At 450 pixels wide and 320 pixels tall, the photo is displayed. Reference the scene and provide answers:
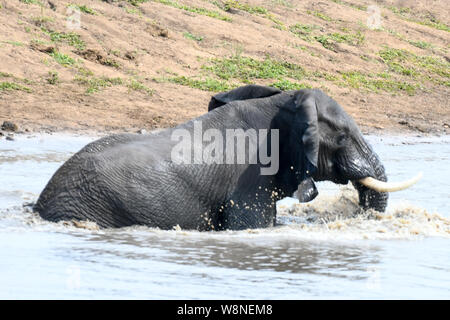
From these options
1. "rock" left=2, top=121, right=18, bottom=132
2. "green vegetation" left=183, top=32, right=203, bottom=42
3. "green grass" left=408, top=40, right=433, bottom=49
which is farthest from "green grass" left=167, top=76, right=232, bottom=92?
"green grass" left=408, top=40, right=433, bottom=49

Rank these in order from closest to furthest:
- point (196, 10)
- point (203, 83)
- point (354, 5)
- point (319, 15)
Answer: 1. point (203, 83)
2. point (196, 10)
3. point (319, 15)
4. point (354, 5)

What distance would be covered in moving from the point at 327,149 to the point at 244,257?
5.69 feet

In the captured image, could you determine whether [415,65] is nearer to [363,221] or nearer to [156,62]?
[156,62]

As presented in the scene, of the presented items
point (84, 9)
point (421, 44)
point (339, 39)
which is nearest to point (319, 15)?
point (339, 39)

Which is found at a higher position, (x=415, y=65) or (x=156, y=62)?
(x=415, y=65)

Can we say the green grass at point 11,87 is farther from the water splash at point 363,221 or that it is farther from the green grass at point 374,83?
the green grass at point 374,83

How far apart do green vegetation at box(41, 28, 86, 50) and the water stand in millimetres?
10205

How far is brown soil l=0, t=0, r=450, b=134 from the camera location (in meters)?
17.5

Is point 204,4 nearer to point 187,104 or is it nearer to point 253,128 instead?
point 187,104

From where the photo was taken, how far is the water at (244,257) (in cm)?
618

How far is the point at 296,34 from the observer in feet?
87.2

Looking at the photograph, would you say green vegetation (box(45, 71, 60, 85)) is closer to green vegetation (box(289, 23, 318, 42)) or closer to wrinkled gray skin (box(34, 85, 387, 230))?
wrinkled gray skin (box(34, 85, 387, 230))

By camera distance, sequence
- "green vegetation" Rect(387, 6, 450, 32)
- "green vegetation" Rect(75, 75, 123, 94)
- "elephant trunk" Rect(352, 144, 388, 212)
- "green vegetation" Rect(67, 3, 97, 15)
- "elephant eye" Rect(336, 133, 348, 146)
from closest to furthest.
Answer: "elephant eye" Rect(336, 133, 348, 146)
"elephant trunk" Rect(352, 144, 388, 212)
"green vegetation" Rect(75, 75, 123, 94)
"green vegetation" Rect(67, 3, 97, 15)
"green vegetation" Rect(387, 6, 450, 32)

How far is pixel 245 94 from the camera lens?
29.1 ft
